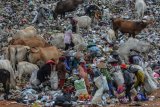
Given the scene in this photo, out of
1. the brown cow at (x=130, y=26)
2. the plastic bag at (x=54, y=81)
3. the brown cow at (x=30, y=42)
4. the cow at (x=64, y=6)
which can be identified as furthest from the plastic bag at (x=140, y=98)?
the cow at (x=64, y=6)

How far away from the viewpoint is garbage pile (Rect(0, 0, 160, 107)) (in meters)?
14.3

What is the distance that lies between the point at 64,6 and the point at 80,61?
10.2 m

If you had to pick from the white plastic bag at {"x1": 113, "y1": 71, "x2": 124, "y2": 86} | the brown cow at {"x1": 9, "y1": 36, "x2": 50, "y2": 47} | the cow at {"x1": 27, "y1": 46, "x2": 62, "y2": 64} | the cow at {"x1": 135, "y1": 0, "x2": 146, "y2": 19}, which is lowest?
the white plastic bag at {"x1": 113, "y1": 71, "x2": 124, "y2": 86}

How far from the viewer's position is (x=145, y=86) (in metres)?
14.7

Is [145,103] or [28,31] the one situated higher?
[28,31]

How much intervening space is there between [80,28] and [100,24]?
1376mm

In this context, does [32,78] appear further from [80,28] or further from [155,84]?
[80,28]

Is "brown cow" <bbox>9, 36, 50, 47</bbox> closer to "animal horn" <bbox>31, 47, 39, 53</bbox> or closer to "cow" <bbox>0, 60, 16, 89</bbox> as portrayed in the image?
"animal horn" <bbox>31, 47, 39, 53</bbox>

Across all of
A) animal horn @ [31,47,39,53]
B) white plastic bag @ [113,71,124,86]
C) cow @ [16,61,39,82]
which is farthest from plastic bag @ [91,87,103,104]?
animal horn @ [31,47,39,53]

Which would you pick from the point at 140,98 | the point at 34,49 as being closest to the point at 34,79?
the point at 34,49

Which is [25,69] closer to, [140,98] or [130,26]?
[140,98]

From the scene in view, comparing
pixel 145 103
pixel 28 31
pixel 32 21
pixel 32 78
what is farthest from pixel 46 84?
pixel 32 21

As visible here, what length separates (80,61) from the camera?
1622 centimetres

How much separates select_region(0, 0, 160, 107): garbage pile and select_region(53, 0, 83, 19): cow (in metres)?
0.38
